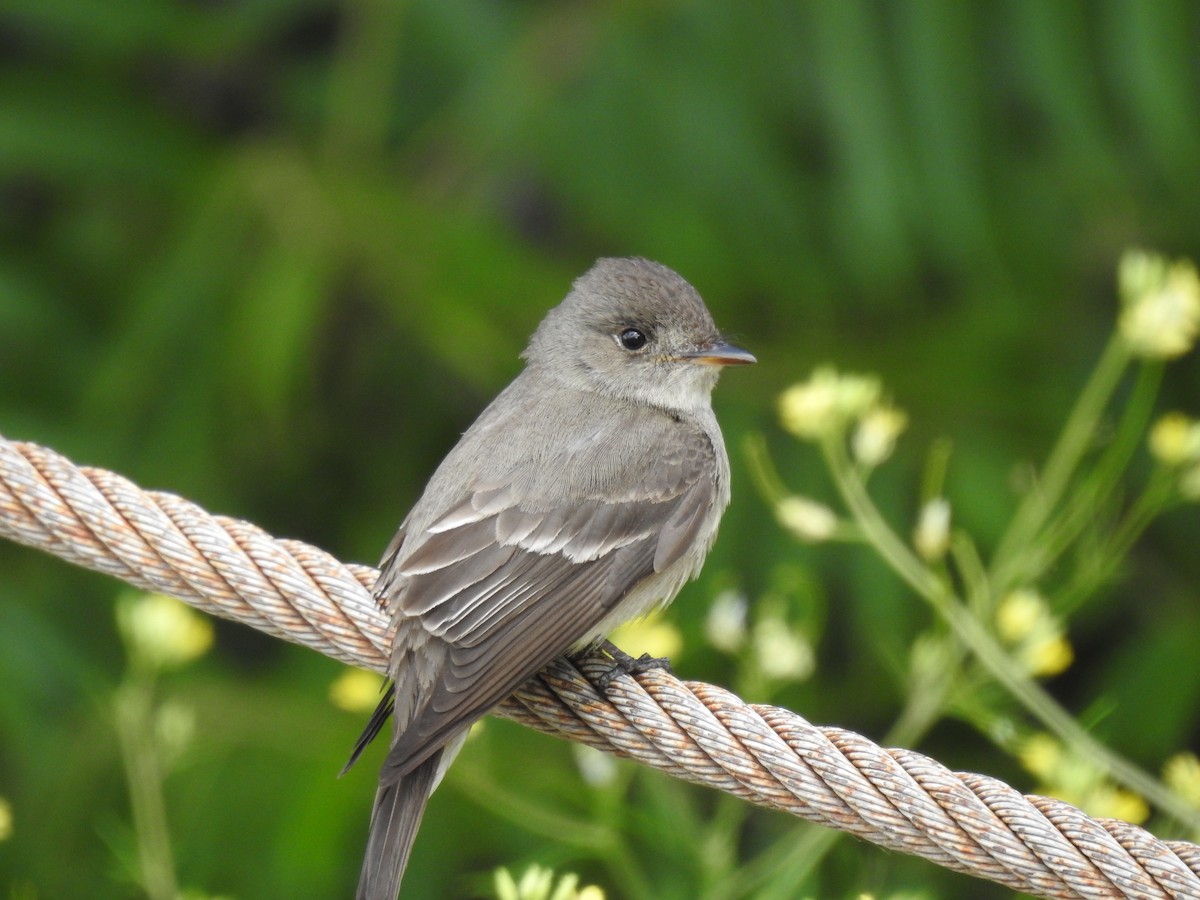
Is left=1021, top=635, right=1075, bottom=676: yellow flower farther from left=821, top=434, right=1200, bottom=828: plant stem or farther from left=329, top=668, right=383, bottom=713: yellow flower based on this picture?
left=329, top=668, right=383, bottom=713: yellow flower

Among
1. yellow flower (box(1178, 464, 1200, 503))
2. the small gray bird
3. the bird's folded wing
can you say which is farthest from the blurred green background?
yellow flower (box(1178, 464, 1200, 503))

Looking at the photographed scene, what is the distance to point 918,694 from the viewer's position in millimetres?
3891

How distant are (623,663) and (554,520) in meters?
0.42

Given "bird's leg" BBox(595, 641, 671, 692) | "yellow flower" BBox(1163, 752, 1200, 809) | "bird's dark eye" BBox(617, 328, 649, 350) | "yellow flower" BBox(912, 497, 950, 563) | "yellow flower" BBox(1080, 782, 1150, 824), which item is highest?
"bird's dark eye" BBox(617, 328, 649, 350)

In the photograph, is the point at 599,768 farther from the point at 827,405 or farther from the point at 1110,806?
the point at 1110,806

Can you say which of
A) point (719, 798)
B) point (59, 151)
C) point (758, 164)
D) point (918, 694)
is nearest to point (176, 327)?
point (59, 151)

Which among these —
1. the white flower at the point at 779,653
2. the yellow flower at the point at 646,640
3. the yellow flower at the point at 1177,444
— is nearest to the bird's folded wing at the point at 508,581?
the yellow flower at the point at 646,640

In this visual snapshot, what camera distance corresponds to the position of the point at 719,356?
4781 millimetres

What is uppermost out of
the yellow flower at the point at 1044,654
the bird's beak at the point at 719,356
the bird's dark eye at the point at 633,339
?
the bird's beak at the point at 719,356

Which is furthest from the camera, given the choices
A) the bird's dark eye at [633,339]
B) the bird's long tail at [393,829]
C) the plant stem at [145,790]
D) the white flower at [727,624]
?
the bird's dark eye at [633,339]

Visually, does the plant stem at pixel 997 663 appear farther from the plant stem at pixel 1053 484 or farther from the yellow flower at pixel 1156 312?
the yellow flower at pixel 1156 312

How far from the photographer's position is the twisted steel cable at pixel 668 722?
9.37 feet

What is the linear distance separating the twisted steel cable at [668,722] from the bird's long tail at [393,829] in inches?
10.6

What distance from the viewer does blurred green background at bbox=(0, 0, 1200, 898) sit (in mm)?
5207
